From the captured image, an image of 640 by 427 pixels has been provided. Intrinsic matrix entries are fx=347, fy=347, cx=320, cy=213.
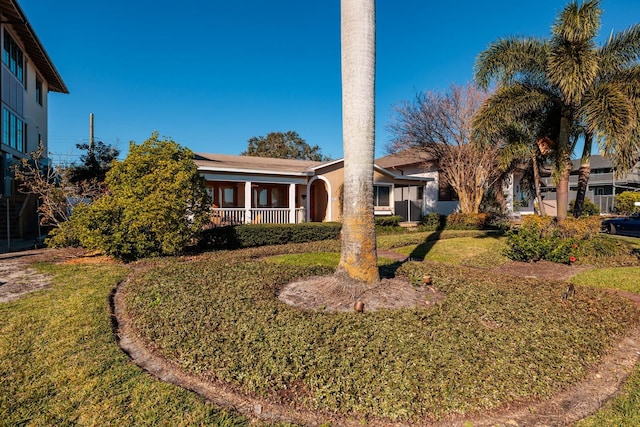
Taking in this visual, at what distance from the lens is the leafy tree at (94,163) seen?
55.8ft

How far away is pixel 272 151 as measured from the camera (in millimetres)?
48156

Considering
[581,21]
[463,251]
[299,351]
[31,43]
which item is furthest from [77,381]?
[31,43]

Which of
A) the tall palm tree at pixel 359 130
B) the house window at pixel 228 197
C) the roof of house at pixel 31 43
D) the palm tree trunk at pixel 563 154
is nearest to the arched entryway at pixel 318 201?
the house window at pixel 228 197

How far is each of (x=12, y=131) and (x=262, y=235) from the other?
52.2ft

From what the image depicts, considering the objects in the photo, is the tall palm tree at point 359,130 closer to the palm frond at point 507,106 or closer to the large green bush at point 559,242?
the large green bush at point 559,242

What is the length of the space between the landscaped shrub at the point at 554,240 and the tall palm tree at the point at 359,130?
6.46 meters

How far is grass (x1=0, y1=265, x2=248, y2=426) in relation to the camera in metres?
2.75

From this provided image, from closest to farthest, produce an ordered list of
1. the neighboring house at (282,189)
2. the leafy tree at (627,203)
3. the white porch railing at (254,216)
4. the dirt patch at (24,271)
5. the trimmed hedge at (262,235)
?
the dirt patch at (24,271)
the trimmed hedge at (262,235)
the white porch railing at (254,216)
the neighboring house at (282,189)
the leafy tree at (627,203)

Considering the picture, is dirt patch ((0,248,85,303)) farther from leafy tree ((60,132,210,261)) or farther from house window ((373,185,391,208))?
house window ((373,185,391,208))

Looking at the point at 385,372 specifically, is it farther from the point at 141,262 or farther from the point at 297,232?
the point at 297,232

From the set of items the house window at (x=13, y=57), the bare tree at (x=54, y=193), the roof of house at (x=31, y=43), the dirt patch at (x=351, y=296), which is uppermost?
the roof of house at (x=31, y=43)

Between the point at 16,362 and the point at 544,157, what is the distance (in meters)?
14.8

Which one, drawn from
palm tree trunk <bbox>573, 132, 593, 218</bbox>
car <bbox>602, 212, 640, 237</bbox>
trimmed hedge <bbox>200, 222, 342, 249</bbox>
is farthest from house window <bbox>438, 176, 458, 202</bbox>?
trimmed hedge <bbox>200, 222, 342, 249</bbox>

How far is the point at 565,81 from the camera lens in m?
9.65
